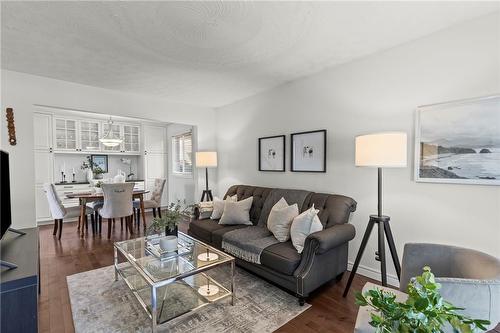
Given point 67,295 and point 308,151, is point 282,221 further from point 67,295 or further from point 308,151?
point 67,295

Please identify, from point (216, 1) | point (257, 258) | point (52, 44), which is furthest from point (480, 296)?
point (52, 44)

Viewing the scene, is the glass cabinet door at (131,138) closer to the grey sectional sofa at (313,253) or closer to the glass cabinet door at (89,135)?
the glass cabinet door at (89,135)

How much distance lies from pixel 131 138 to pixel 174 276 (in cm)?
537

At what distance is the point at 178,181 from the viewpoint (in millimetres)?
6184

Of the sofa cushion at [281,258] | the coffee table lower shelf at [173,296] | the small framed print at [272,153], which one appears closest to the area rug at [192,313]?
the coffee table lower shelf at [173,296]

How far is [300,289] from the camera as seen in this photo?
2.03 m

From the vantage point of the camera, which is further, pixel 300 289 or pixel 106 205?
pixel 106 205

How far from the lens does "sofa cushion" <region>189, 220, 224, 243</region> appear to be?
3.07m

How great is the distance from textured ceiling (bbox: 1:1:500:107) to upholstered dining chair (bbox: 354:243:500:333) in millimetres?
1835

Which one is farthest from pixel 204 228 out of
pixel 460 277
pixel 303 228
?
pixel 460 277

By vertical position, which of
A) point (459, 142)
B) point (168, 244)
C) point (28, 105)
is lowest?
point (168, 244)

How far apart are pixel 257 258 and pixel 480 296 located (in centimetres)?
164

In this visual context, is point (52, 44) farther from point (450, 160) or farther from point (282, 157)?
point (450, 160)

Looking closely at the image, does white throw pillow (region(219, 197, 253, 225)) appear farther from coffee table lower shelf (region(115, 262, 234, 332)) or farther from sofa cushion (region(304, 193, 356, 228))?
sofa cushion (region(304, 193, 356, 228))
